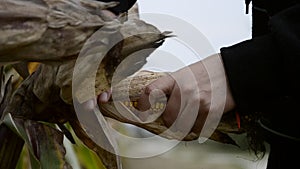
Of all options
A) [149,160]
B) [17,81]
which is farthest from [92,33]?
[149,160]

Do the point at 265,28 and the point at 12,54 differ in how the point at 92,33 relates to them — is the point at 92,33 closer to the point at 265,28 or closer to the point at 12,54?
the point at 12,54

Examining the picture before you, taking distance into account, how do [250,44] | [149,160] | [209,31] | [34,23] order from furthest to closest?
[149,160], [209,31], [250,44], [34,23]

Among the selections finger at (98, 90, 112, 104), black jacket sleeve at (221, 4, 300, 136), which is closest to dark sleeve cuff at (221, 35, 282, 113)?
black jacket sleeve at (221, 4, 300, 136)

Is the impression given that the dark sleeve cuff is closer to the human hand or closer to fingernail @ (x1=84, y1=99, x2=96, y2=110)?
the human hand

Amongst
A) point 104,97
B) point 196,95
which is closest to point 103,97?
point 104,97

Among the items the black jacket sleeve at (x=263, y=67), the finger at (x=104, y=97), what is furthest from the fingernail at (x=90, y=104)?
the black jacket sleeve at (x=263, y=67)
